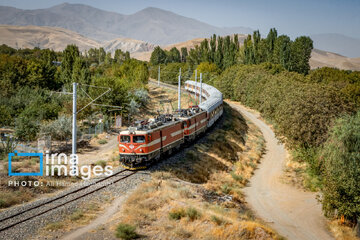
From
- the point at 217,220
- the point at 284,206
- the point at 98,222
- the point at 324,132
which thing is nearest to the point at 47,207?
the point at 98,222

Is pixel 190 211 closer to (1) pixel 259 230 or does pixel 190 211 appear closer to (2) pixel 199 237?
(2) pixel 199 237

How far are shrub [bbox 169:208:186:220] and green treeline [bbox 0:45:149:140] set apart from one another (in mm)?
23939

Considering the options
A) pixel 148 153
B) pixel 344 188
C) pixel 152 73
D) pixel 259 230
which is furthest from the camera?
pixel 152 73

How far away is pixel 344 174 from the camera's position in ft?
80.4

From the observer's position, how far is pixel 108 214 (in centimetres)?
1830

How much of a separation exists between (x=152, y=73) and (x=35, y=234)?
124403 mm

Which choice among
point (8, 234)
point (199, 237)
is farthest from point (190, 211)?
point (8, 234)

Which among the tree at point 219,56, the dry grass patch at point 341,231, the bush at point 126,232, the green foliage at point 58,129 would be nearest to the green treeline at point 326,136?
the dry grass patch at point 341,231

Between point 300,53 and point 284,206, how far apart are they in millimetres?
71041

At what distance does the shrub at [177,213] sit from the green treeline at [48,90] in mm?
23939

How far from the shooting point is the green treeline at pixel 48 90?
1641 inches

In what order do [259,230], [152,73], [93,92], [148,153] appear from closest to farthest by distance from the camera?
[259,230], [148,153], [93,92], [152,73]

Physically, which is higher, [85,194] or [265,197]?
[85,194]

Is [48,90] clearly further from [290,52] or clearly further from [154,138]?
[290,52]
